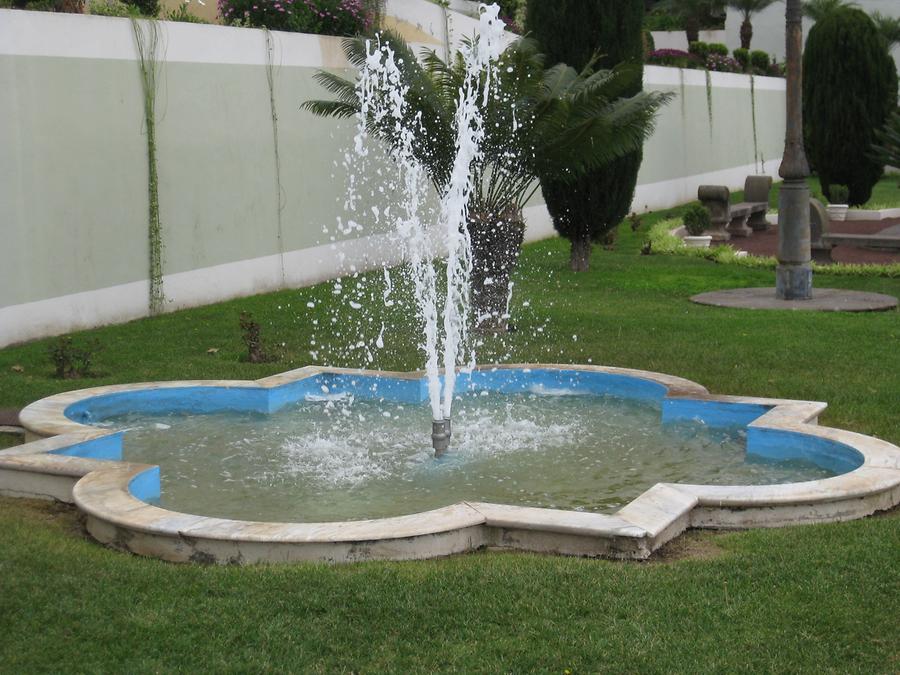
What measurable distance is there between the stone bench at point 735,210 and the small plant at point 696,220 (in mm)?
584

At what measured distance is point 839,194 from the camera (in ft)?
76.2

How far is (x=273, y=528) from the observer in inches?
197

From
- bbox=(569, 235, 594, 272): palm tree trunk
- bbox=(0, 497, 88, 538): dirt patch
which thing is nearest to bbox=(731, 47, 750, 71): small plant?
bbox=(569, 235, 594, 272): palm tree trunk

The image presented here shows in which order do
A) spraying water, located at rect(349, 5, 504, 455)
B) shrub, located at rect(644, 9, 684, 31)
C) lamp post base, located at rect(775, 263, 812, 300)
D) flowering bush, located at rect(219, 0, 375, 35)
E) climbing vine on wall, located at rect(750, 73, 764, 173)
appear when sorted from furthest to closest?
shrub, located at rect(644, 9, 684, 31) → climbing vine on wall, located at rect(750, 73, 764, 173) → flowering bush, located at rect(219, 0, 375, 35) → lamp post base, located at rect(775, 263, 812, 300) → spraying water, located at rect(349, 5, 504, 455)

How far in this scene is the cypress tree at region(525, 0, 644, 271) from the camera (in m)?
14.4

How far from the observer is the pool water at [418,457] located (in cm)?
609

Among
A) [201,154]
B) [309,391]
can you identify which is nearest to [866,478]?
[309,391]

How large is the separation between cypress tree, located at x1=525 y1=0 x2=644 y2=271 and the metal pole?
254 centimetres

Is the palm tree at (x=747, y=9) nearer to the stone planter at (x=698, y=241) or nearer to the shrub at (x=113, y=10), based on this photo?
the stone planter at (x=698, y=241)

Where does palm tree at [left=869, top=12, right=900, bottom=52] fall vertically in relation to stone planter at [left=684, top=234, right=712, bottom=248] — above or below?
above

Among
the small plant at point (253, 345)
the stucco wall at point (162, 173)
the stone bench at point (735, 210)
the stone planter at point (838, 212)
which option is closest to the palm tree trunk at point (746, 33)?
the stone planter at point (838, 212)

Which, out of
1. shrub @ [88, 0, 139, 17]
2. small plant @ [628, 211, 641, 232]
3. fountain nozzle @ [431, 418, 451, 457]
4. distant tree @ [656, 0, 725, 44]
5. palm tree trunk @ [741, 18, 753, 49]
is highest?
distant tree @ [656, 0, 725, 44]

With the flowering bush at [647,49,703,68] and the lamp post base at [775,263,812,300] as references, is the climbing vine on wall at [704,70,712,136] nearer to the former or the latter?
the flowering bush at [647,49,703,68]

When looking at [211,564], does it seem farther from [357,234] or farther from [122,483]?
[357,234]
